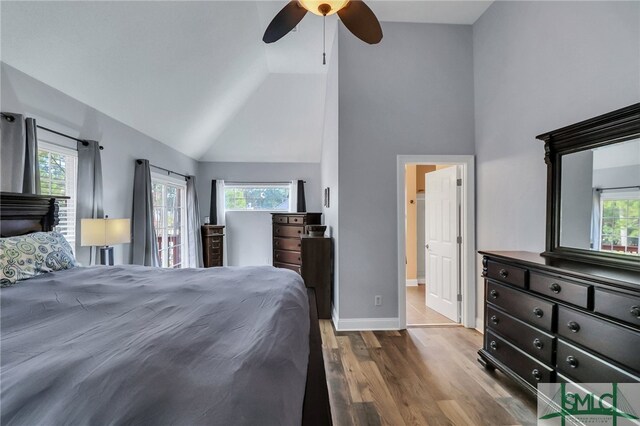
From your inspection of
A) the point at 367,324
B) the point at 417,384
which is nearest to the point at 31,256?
the point at 417,384

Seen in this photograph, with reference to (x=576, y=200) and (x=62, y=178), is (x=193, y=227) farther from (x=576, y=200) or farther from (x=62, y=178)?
(x=576, y=200)

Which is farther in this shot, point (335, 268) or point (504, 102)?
point (335, 268)

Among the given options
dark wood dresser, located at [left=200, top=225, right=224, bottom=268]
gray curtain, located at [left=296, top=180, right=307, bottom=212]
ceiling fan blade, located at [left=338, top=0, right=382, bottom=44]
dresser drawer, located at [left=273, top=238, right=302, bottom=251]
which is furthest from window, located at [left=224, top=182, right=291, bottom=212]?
ceiling fan blade, located at [left=338, top=0, right=382, bottom=44]

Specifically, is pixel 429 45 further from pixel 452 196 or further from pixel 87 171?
pixel 87 171

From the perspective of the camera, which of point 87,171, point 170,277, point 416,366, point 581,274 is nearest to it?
point 581,274

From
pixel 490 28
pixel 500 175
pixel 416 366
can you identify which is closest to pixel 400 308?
pixel 416 366

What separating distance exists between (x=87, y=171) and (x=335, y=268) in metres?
2.87

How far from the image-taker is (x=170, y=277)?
6.56ft

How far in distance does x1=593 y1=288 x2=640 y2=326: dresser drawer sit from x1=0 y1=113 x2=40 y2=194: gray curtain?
12.7ft

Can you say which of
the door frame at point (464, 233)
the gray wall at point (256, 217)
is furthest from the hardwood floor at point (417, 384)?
the gray wall at point (256, 217)

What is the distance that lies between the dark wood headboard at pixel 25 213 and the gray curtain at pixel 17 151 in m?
0.12

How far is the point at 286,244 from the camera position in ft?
18.1

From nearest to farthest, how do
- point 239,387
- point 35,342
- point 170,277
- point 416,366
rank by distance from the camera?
point 239,387, point 35,342, point 170,277, point 416,366

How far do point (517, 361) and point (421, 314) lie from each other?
187 centimetres
